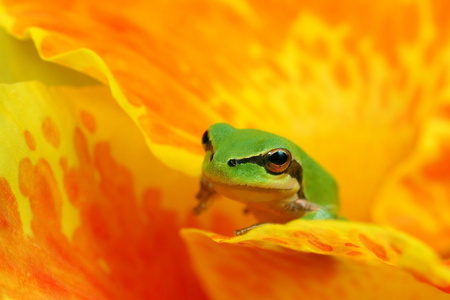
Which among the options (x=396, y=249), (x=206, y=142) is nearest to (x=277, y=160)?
(x=206, y=142)

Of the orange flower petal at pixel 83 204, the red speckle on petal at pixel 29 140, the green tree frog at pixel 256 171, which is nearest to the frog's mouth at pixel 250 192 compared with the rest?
the green tree frog at pixel 256 171

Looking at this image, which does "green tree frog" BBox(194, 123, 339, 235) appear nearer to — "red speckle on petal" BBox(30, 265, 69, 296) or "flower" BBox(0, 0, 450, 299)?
"flower" BBox(0, 0, 450, 299)

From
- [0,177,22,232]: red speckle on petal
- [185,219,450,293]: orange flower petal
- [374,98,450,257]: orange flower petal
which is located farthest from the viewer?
[374,98,450,257]: orange flower petal

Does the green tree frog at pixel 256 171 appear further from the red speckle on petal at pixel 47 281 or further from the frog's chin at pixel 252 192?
the red speckle on petal at pixel 47 281

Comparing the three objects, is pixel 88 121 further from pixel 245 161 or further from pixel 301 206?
pixel 301 206

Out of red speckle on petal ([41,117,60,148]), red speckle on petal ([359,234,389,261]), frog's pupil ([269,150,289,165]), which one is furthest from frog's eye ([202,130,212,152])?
red speckle on petal ([359,234,389,261])

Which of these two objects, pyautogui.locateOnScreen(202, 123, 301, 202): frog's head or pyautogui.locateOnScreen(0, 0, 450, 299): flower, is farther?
pyautogui.locateOnScreen(202, 123, 301, 202): frog's head
